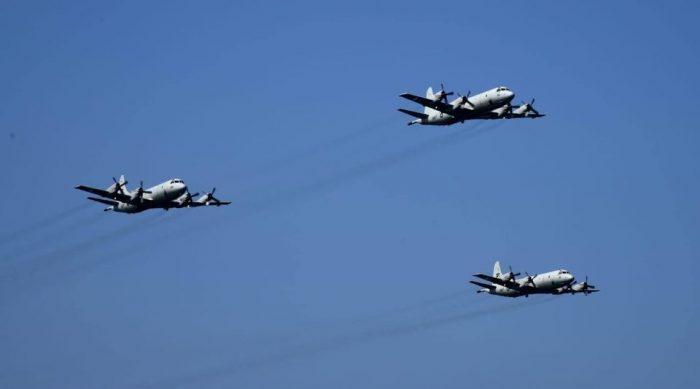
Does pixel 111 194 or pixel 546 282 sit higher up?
pixel 111 194

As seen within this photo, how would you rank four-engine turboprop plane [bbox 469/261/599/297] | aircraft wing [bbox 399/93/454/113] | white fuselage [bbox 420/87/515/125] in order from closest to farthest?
aircraft wing [bbox 399/93/454/113], white fuselage [bbox 420/87/515/125], four-engine turboprop plane [bbox 469/261/599/297]

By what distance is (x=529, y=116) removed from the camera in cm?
14962

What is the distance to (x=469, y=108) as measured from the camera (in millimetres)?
145375

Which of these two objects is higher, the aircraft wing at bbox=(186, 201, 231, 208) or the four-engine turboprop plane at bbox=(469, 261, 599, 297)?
the aircraft wing at bbox=(186, 201, 231, 208)

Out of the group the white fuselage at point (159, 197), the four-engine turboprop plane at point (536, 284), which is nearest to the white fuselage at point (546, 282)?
the four-engine turboprop plane at point (536, 284)

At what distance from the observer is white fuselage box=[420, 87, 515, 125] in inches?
5655

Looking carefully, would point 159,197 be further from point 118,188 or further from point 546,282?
point 546,282

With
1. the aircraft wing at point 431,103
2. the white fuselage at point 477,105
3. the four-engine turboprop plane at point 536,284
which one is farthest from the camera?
the four-engine turboprop plane at point 536,284

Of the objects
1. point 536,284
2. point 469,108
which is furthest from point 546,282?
point 469,108

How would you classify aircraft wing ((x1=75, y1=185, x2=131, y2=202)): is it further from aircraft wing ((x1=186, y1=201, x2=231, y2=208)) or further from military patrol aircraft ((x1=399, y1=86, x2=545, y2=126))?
military patrol aircraft ((x1=399, y1=86, x2=545, y2=126))

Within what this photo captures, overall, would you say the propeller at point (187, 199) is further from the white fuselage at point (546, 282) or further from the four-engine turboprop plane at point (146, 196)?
the white fuselage at point (546, 282)

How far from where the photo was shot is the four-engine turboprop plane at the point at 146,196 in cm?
14262

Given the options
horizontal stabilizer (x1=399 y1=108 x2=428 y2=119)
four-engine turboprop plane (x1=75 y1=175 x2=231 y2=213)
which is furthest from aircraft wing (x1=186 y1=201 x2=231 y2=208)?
horizontal stabilizer (x1=399 y1=108 x2=428 y2=119)

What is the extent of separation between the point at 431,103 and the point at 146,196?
1266 inches
